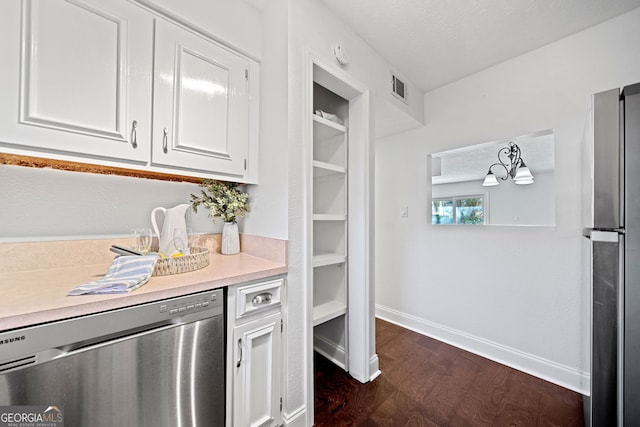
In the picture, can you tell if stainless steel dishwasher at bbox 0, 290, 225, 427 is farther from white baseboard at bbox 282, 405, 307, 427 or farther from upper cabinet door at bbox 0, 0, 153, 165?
upper cabinet door at bbox 0, 0, 153, 165

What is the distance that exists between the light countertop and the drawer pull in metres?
0.09

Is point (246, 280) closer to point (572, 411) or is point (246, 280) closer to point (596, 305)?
point (596, 305)

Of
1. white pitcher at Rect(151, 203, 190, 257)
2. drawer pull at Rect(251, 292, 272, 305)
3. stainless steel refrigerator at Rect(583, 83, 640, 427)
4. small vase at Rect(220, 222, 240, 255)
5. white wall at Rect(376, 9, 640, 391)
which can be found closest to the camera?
stainless steel refrigerator at Rect(583, 83, 640, 427)

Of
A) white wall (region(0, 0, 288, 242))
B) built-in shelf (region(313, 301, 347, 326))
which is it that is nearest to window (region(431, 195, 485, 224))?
built-in shelf (region(313, 301, 347, 326))

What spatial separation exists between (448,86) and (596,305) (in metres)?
2.04

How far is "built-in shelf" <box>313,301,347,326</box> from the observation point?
5.25 feet

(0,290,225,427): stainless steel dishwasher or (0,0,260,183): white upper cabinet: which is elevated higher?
(0,0,260,183): white upper cabinet

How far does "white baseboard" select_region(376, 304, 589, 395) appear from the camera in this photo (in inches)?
64.8

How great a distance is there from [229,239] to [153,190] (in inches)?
20.6

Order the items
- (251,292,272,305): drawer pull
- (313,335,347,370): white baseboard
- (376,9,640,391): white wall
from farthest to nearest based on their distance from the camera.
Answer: (313,335,347,370): white baseboard < (376,9,640,391): white wall < (251,292,272,305): drawer pull

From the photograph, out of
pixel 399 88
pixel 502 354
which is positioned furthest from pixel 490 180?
pixel 502 354

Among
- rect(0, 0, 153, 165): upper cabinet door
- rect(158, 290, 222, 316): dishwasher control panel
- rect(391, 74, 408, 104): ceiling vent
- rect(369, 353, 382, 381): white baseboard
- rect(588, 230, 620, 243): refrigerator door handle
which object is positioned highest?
rect(391, 74, 408, 104): ceiling vent

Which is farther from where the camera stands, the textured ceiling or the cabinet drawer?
the textured ceiling

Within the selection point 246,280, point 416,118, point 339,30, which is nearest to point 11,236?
point 246,280
